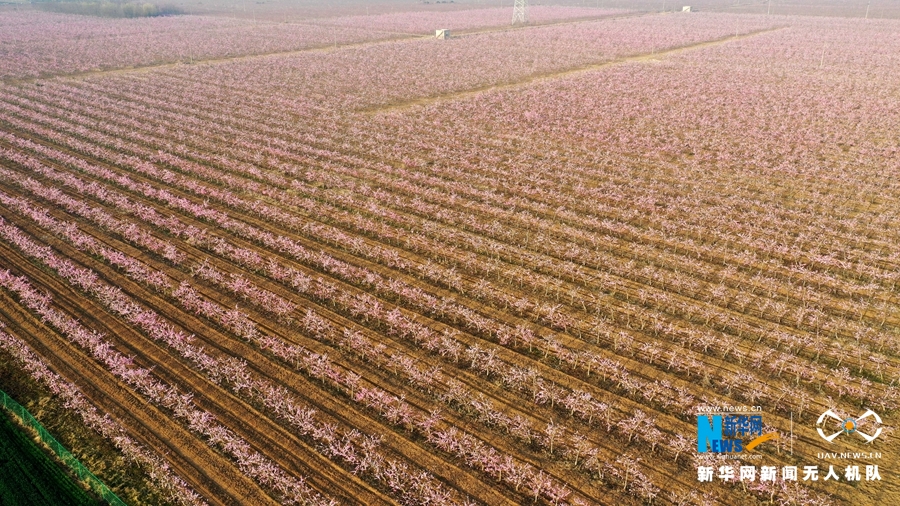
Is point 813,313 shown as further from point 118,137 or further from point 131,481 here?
point 118,137

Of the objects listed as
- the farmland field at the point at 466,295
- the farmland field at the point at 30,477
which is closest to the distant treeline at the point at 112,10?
the farmland field at the point at 466,295

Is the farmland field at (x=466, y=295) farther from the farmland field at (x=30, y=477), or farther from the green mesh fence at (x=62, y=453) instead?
the farmland field at (x=30, y=477)

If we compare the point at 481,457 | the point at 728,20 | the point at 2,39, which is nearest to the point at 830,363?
the point at 481,457

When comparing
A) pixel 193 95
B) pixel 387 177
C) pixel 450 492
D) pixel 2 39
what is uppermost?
pixel 2 39

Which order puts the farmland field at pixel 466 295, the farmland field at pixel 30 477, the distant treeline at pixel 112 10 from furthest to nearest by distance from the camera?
1. the distant treeline at pixel 112 10
2. the farmland field at pixel 466 295
3. the farmland field at pixel 30 477

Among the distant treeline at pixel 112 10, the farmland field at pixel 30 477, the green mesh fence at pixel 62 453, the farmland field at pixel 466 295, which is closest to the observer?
the green mesh fence at pixel 62 453

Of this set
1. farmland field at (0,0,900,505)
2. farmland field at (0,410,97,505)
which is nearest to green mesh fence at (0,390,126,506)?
farmland field at (0,410,97,505)

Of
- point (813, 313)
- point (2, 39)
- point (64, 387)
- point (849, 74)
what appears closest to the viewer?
point (64, 387)

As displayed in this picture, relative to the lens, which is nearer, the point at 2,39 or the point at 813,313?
the point at 813,313
